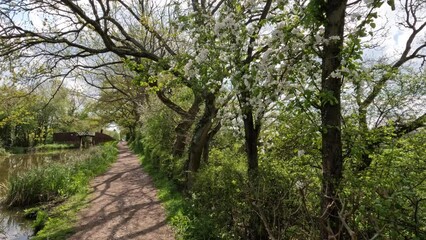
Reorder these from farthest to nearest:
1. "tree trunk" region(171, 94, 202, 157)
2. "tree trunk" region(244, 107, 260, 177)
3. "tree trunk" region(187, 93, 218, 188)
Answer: "tree trunk" region(171, 94, 202, 157)
"tree trunk" region(187, 93, 218, 188)
"tree trunk" region(244, 107, 260, 177)

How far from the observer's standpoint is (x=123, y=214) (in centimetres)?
848

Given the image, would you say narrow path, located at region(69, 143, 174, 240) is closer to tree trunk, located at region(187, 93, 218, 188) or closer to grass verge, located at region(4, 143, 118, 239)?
grass verge, located at region(4, 143, 118, 239)

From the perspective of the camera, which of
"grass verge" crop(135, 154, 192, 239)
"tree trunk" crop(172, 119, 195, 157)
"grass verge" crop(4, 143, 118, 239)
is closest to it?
"grass verge" crop(135, 154, 192, 239)

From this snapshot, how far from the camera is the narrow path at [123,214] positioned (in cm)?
697

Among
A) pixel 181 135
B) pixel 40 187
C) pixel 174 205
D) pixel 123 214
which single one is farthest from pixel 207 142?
pixel 40 187


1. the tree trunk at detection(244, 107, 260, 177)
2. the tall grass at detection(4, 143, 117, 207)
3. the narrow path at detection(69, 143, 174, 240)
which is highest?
the tree trunk at detection(244, 107, 260, 177)

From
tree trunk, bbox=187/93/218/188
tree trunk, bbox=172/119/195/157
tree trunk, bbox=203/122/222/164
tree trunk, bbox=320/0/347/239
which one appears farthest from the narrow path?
tree trunk, bbox=320/0/347/239

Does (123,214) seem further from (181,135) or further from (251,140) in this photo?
(251,140)

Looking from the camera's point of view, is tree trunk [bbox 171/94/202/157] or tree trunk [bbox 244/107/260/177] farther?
tree trunk [bbox 171/94/202/157]

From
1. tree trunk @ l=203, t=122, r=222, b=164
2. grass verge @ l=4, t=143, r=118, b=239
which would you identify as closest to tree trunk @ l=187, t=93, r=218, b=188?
tree trunk @ l=203, t=122, r=222, b=164

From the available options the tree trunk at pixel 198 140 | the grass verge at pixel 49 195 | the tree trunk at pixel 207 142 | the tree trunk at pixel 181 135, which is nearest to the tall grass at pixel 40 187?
the grass verge at pixel 49 195

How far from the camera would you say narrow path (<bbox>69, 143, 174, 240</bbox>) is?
6973mm

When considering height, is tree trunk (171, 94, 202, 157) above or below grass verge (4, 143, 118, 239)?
above

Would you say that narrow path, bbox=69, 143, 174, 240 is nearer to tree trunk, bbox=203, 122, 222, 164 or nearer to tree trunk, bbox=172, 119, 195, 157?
tree trunk, bbox=172, 119, 195, 157
